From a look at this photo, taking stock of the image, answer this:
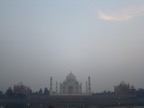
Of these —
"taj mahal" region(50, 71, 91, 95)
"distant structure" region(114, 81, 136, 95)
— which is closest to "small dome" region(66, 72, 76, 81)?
"taj mahal" region(50, 71, 91, 95)

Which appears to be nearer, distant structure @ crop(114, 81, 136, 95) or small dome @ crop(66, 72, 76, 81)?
distant structure @ crop(114, 81, 136, 95)

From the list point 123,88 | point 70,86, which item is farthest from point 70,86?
point 123,88

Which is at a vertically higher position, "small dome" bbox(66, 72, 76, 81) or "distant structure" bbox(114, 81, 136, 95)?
"small dome" bbox(66, 72, 76, 81)

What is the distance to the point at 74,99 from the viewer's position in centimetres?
7081

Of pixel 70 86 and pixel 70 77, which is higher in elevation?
pixel 70 77

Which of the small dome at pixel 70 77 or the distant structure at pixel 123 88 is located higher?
the small dome at pixel 70 77

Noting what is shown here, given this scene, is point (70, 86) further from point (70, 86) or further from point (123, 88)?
point (123, 88)

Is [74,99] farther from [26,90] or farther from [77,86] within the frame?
[26,90]

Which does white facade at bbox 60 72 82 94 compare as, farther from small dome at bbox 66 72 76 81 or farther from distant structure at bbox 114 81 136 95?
distant structure at bbox 114 81 136 95

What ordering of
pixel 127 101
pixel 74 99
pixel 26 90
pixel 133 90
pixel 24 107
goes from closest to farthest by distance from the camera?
pixel 24 107
pixel 127 101
pixel 74 99
pixel 133 90
pixel 26 90

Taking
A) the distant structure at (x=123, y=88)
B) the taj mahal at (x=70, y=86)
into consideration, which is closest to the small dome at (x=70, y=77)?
the taj mahal at (x=70, y=86)

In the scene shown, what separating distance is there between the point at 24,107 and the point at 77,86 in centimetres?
3437

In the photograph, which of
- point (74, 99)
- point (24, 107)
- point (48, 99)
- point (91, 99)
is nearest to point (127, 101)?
point (91, 99)

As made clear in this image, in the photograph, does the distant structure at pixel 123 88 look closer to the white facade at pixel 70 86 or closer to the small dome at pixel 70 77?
the white facade at pixel 70 86
